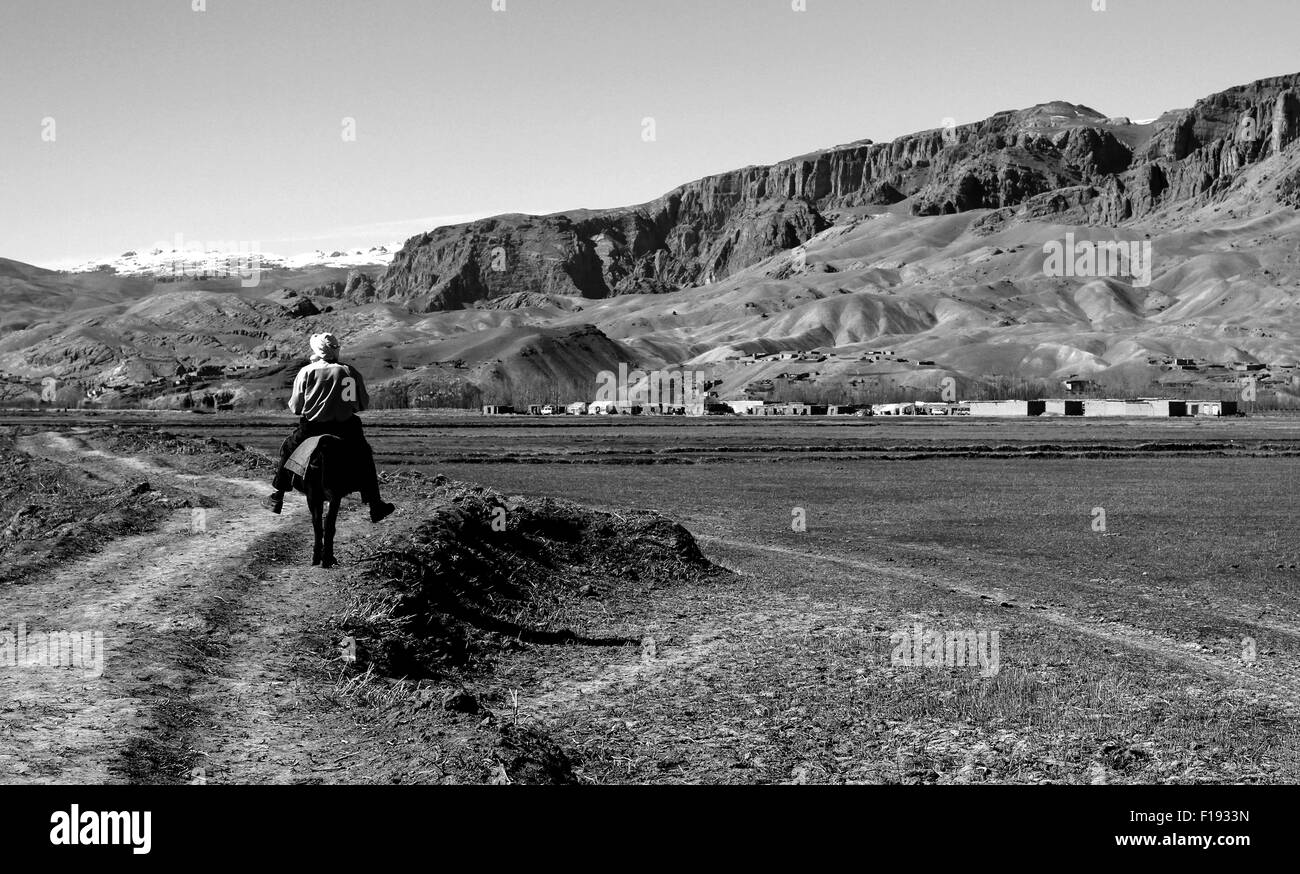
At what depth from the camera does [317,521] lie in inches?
733

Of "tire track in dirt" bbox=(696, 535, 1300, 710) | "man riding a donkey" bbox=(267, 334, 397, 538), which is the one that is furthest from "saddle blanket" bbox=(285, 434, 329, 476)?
"tire track in dirt" bbox=(696, 535, 1300, 710)

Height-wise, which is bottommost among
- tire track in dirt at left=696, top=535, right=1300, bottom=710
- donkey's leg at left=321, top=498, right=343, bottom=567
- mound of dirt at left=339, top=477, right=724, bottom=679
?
tire track in dirt at left=696, top=535, right=1300, bottom=710

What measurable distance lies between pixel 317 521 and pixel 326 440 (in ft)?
5.00

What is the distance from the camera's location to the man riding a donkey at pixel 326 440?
699 inches

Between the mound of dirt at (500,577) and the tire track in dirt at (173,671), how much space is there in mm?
1078

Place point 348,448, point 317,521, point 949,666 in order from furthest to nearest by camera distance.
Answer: point 317,521, point 348,448, point 949,666

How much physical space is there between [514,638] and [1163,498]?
37.0m

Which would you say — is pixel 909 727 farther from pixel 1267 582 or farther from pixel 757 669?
pixel 1267 582

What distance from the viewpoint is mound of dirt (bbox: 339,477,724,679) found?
16.1m

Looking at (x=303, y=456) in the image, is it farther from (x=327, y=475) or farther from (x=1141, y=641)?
(x=1141, y=641)

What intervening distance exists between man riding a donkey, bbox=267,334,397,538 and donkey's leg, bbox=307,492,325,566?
0.02 m

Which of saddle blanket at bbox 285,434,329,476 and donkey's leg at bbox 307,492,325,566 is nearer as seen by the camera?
saddle blanket at bbox 285,434,329,476

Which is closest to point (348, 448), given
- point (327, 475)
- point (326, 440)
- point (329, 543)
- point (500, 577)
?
point (326, 440)

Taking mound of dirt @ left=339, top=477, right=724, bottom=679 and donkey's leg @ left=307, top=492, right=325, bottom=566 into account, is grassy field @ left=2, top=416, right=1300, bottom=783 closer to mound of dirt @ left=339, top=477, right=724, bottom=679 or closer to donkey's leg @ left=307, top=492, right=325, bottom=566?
mound of dirt @ left=339, top=477, right=724, bottom=679
